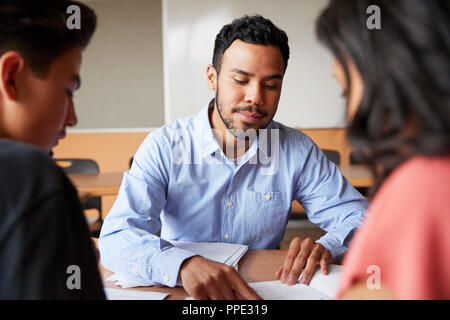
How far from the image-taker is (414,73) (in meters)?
0.46

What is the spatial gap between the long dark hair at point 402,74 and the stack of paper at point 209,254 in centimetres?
63

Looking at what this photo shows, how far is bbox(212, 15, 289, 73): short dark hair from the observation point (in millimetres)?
1417

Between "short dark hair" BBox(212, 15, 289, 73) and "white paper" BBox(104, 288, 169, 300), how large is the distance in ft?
2.98

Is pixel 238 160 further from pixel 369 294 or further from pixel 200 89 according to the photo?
pixel 200 89

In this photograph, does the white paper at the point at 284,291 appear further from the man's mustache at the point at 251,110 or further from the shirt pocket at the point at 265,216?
the man's mustache at the point at 251,110

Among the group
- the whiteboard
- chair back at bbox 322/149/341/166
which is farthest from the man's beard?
the whiteboard

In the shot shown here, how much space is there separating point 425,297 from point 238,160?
105 cm

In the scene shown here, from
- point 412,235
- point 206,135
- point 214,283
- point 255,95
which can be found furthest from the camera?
point 206,135

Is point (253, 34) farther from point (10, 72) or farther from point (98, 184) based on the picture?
point (98, 184)

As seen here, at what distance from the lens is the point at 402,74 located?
467mm

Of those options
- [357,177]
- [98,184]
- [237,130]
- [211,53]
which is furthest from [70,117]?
[211,53]

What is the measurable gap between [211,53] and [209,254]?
3155mm

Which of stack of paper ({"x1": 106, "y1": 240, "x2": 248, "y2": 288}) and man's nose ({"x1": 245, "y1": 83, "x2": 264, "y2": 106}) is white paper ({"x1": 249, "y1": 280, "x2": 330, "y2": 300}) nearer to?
stack of paper ({"x1": 106, "y1": 240, "x2": 248, "y2": 288})
